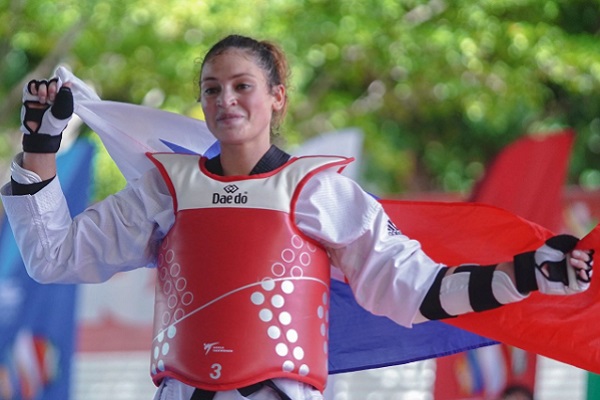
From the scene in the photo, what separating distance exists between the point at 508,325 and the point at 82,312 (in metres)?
6.28

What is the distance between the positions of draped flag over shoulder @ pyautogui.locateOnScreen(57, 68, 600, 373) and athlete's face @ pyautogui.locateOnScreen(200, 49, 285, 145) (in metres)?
0.44

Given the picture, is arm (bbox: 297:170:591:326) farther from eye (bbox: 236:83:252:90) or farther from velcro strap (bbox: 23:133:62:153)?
velcro strap (bbox: 23:133:62:153)

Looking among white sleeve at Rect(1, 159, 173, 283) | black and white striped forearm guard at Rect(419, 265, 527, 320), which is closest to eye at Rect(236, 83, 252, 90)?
white sleeve at Rect(1, 159, 173, 283)

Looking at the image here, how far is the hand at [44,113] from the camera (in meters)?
3.29

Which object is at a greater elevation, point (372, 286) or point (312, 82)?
point (372, 286)

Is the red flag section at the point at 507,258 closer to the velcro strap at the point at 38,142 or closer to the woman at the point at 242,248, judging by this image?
the woman at the point at 242,248

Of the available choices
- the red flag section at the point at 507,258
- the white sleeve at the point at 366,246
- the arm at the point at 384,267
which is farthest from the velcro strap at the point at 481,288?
the red flag section at the point at 507,258

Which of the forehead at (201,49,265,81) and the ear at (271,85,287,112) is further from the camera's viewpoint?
the ear at (271,85,287,112)

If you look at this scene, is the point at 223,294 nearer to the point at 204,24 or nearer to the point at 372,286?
the point at 372,286

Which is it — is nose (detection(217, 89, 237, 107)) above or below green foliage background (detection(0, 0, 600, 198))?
above

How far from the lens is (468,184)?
1497cm

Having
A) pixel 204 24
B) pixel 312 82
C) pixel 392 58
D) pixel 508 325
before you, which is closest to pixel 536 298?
pixel 508 325

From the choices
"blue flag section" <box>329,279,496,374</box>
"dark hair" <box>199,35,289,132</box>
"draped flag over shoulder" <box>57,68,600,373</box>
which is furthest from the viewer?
"blue flag section" <box>329,279,496,374</box>

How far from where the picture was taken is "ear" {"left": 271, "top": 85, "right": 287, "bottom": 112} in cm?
347
